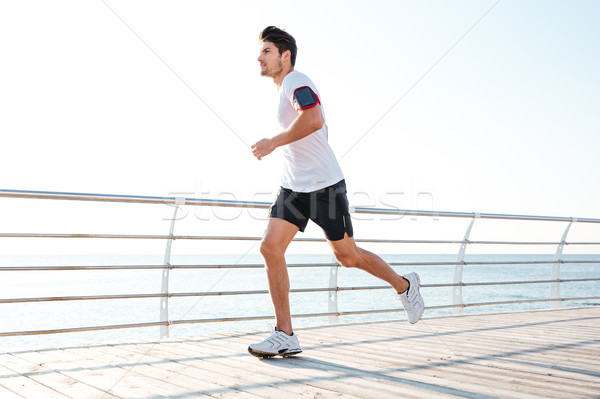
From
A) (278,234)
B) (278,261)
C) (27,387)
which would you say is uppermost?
(278,234)

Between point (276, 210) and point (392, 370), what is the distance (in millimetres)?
1017

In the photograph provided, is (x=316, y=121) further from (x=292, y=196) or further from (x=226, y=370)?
(x=226, y=370)

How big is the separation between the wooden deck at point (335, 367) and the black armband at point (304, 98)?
1.27m

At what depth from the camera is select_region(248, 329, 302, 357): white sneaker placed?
278 centimetres

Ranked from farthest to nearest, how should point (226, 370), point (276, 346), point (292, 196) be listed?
point (292, 196), point (276, 346), point (226, 370)

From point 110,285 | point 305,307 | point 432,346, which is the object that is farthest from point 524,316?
point 110,285

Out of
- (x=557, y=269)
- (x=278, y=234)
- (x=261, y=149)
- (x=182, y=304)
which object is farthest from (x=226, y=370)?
(x=182, y=304)

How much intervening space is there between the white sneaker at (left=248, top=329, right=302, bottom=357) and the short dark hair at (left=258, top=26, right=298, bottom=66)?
1.53m

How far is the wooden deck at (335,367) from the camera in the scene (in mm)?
2109

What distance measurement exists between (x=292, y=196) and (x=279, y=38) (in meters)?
0.87

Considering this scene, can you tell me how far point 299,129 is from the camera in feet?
8.85

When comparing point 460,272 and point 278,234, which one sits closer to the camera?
point 278,234

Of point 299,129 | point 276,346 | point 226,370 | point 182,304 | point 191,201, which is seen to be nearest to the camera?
point 226,370

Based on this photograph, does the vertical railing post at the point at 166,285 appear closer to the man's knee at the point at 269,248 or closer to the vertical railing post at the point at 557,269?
the man's knee at the point at 269,248
